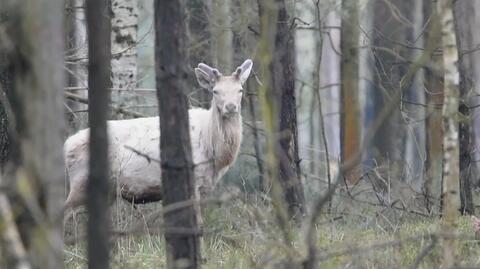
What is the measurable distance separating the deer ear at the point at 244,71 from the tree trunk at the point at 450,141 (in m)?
5.31

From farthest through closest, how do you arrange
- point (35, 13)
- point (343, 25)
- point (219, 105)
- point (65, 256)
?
point (343, 25), point (219, 105), point (65, 256), point (35, 13)

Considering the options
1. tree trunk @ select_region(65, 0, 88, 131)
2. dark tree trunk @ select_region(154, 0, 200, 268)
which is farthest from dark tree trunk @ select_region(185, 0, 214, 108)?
dark tree trunk @ select_region(154, 0, 200, 268)

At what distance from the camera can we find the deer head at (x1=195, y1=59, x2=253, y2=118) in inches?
508

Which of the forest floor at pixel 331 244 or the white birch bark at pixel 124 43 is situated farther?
the white birch bark at pixel 124 43

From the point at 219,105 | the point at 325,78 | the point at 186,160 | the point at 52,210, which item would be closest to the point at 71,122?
the point at 219,105

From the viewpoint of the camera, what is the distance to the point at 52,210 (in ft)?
15.2

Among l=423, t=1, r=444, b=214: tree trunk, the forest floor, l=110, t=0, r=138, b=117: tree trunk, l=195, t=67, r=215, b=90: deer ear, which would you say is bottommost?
the forest floor

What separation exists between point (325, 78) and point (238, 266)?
29078 mm

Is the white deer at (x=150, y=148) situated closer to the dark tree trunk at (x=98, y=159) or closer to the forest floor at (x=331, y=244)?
the forest floor at (x=331, y=244)

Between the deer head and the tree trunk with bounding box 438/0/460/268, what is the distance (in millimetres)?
5070

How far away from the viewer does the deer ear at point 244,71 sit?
13.2m

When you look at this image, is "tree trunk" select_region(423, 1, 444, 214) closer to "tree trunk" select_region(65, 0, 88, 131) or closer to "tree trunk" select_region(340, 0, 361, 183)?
"tree trunk" select_region(65, 0, 88, 131)

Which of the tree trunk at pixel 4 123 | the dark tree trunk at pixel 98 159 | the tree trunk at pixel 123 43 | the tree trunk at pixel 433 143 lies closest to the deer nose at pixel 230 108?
the tree trunk at pixel 433 143

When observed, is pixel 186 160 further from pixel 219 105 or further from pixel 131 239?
pixel 219 105
